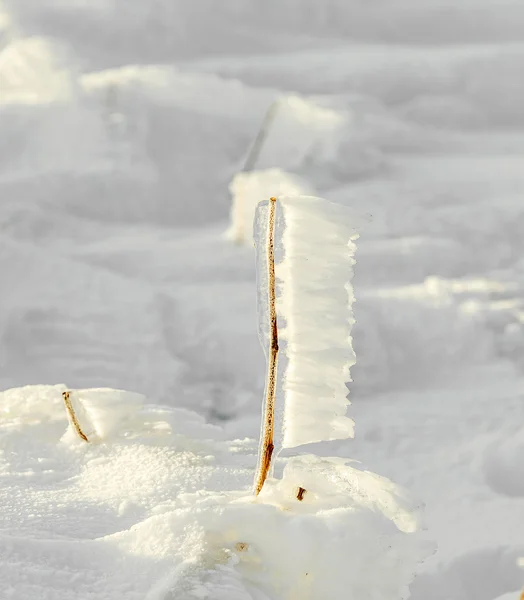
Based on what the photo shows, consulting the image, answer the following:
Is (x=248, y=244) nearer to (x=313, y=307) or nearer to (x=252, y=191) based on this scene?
(x=252, y=191)

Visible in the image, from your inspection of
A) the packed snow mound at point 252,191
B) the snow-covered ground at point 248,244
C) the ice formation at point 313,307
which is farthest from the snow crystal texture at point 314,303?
the packed snow mound at point 252,191

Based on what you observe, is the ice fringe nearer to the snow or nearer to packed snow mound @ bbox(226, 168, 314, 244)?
the snow

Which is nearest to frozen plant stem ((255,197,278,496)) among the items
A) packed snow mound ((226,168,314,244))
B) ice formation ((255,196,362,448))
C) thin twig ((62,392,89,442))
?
ice formation ((255,196,362,448))

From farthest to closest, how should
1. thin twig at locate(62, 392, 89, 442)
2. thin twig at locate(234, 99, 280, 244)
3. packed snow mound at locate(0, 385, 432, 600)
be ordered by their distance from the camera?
→ thin twig at locate(234, 99, 280, 244) < thin twig at locate(62, 392, 89, 442) < packed snow mound at locate(0, 385, 432, 600)

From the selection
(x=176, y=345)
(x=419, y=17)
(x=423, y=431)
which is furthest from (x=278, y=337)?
(x=419, y=17)

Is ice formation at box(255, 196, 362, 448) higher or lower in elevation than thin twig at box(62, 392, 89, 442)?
higher

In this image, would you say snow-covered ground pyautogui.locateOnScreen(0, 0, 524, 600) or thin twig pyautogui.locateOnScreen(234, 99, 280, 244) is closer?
snow-covered ground pyautogui.locateOnScreen(0, 0, 524, 600)

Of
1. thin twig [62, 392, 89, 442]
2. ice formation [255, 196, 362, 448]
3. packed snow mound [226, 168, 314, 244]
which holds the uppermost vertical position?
packed snow mound [226, 168, 314, 244]
